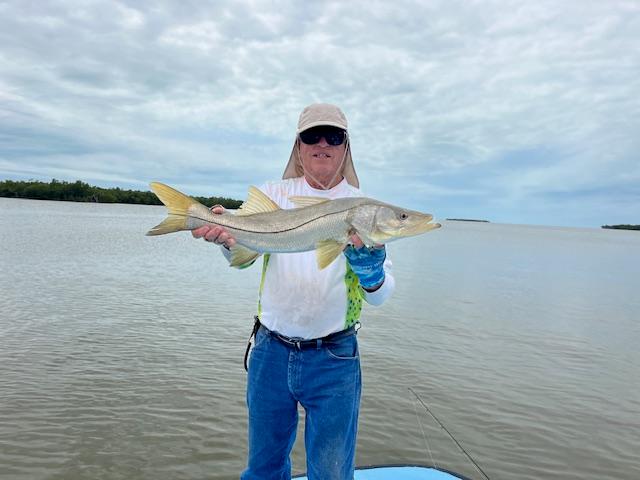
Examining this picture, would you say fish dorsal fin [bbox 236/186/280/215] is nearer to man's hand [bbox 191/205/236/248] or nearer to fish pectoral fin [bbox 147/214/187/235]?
man's hand [bbox 191/205/236/248]

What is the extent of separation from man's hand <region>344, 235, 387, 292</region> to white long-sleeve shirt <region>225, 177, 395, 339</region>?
128 mm

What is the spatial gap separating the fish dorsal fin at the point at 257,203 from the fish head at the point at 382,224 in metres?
0.67

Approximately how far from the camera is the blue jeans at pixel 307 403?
10.5ft

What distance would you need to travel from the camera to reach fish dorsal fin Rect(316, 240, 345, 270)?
10.2 ft

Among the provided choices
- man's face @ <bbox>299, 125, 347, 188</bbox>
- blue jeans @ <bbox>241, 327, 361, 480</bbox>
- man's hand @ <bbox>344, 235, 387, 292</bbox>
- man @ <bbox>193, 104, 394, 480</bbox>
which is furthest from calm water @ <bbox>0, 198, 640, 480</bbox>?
man's face @ <bbox>299, 125, 347, 188</bbox>

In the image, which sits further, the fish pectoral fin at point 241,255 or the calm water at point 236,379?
the calm water at point 236,379

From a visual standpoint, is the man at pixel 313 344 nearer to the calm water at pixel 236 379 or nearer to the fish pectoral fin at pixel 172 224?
the fish pectoral fin at pixel 172 224

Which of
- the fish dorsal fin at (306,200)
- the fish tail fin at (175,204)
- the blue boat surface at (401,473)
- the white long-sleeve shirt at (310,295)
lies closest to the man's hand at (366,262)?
the white long-sleeve shirt at (310,295)

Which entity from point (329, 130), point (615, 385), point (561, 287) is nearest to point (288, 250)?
point (329, 130)

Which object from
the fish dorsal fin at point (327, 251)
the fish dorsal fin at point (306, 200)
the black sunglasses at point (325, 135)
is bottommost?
the fish dorsal fin at point (327, 251)

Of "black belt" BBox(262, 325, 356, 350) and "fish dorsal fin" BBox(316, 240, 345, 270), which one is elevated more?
"fish dorsal fin" BBox(316, 240, 345, 270)

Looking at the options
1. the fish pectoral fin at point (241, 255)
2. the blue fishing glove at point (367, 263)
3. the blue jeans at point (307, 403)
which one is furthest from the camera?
the fish pectoral fin at point (241, 255)

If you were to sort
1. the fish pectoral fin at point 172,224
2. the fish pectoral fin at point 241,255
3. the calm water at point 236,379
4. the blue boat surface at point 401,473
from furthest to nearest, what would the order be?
1. the calm water at point 236,379
2. the blue boat surface at point 401,473
3. the fish pectoral fin at point 241,255
4. the fish pectoral fin at point 172,224

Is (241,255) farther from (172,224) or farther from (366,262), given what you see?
(366,262)
